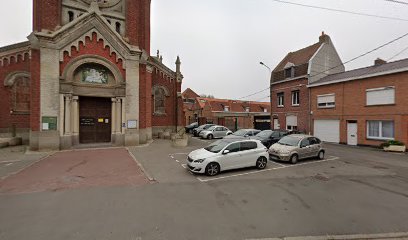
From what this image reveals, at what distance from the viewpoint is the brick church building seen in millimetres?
14172

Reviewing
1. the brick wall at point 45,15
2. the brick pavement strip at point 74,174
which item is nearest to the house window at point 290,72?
the brick pavement strip at point 74,174

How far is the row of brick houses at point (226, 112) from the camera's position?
122ft

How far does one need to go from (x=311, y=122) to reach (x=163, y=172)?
62.8 ft

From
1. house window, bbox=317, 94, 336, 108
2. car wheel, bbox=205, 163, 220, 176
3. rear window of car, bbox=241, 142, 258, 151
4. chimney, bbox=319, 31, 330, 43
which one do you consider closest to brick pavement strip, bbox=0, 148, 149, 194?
car wheel, bbox=205, 163, 220, 176

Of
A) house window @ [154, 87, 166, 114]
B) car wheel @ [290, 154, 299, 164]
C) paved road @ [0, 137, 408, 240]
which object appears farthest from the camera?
house window @ [154, 87, 166, 114]

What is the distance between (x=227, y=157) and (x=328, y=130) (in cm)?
1660

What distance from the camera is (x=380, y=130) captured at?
17.0 meters

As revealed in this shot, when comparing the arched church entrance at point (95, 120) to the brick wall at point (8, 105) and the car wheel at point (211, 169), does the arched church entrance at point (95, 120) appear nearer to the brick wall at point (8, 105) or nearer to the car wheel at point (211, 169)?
the brick wall at point (8, 105)

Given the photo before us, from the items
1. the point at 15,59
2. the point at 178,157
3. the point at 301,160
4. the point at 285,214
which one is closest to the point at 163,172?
the point at 178,157

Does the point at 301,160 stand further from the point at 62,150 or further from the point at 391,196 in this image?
the point at 62,150

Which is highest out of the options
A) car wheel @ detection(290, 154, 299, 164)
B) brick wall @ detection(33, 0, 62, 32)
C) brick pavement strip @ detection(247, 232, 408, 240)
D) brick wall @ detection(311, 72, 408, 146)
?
brick wall @ detection(33, 0, 62, 32)

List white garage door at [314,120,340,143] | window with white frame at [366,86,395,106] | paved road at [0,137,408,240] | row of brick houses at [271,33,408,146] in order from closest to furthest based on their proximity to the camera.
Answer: paved road at [0,137,408,240] < row of brick houses at [271,33,408,146] < window with white frame at [366,86,395,106] < white garage door at [314,120,340,143]

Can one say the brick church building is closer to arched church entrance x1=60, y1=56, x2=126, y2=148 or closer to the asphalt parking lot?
arched church entrance x1=60, y1=56, x2=126, y2=148

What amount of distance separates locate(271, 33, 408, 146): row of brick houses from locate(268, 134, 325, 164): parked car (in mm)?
8461
